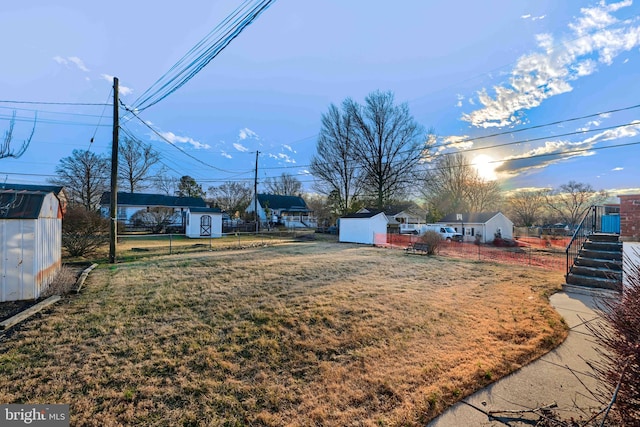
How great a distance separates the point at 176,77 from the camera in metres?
7.85

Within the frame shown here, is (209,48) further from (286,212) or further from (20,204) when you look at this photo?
(286,212)

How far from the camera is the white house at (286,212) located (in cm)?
4194

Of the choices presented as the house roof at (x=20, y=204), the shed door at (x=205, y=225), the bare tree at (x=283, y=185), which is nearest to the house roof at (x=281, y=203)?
the bare tree at (x=283, y=185)

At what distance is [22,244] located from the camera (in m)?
5.29

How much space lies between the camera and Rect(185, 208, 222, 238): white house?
23.9 metres

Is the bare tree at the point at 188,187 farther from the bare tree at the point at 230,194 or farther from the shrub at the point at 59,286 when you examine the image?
the shrub at the point at 59,286

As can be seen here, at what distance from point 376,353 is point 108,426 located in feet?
9.83

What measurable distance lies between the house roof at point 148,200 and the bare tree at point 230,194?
9.22m

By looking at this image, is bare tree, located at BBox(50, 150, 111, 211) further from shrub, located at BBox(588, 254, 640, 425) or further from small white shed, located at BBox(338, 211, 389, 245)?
shrub, located at BBox(588, 254, 640, 425)

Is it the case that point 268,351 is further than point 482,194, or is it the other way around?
point 482,194

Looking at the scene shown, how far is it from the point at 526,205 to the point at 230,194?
50.8 metres

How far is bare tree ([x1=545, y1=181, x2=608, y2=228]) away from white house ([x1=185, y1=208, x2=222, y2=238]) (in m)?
47.3

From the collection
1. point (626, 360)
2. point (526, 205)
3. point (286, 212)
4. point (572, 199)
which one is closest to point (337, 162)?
point (286, 212)

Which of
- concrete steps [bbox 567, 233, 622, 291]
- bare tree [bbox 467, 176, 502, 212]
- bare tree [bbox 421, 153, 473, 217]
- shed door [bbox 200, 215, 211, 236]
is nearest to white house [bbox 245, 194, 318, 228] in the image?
shed door [bbox 200, 215, 211, 236]
